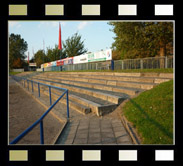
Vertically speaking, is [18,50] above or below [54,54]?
above

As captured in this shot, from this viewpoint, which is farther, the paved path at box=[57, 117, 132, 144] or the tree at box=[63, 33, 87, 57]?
the tree at box=[63, 33, 87, 57]

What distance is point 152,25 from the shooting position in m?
11.9

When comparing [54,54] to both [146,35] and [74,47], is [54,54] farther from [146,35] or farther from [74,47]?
[146,35]

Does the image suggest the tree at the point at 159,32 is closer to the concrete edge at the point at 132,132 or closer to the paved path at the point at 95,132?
the concrete edge at the point at 132,132

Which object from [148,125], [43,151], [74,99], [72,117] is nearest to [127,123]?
[148,125]

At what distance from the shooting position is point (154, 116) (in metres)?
3.80

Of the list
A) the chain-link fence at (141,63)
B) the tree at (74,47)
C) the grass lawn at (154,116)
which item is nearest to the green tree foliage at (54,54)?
the tree at (74,47)

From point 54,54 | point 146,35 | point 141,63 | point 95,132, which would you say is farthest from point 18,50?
point 95,132

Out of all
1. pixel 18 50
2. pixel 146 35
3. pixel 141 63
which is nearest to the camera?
pixel 141 63

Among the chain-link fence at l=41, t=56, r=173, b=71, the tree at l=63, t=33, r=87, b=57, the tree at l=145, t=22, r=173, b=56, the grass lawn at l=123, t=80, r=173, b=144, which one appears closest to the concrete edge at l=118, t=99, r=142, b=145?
the grass lawn at l=123, t=80, r=173, b=144

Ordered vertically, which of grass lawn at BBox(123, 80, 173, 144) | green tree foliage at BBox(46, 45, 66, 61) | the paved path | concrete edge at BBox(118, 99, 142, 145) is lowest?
the paved path

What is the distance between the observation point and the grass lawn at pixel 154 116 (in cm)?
296

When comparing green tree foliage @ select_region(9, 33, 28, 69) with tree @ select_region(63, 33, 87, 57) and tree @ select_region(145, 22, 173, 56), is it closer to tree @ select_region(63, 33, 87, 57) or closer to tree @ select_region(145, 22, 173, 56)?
tree @ select_region(63, 33, 87, 57)

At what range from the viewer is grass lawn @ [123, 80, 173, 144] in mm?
2957
